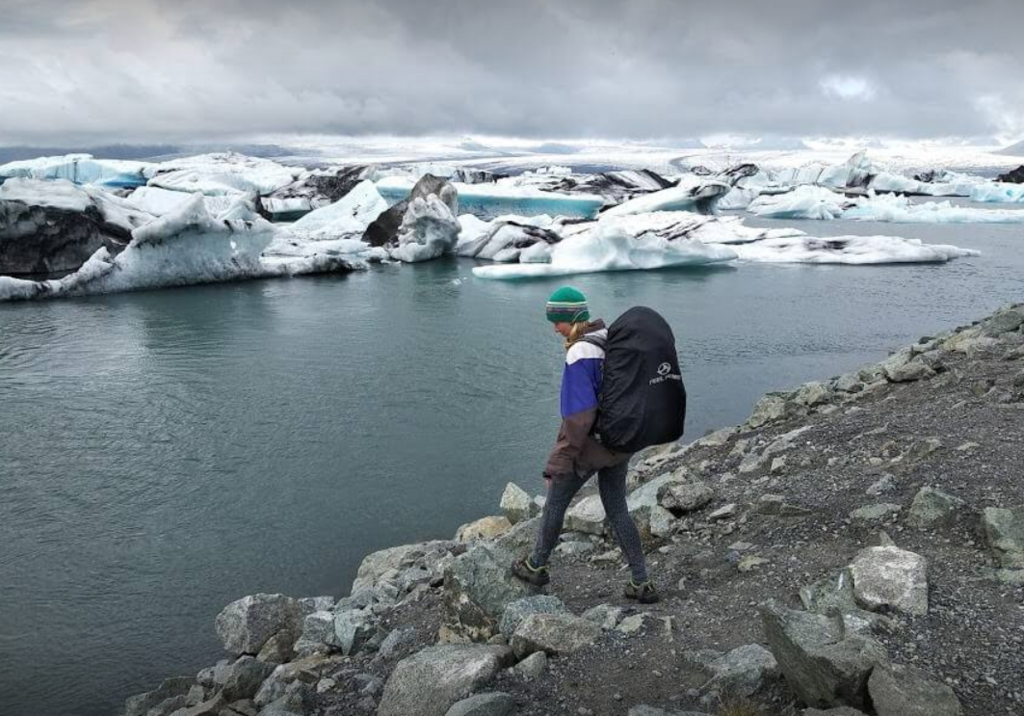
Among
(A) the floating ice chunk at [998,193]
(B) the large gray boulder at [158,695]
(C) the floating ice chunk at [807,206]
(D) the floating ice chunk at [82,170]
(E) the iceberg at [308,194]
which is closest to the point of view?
(B) the large gray boulder at [158,695]

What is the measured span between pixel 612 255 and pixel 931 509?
1597cm

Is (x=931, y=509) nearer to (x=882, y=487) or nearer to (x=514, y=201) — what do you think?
(x=882, y=487)

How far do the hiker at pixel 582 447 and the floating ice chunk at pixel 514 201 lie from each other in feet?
91.3

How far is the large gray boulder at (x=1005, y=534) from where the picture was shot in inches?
118

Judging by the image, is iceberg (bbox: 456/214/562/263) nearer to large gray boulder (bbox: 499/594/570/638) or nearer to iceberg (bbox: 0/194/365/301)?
iceberg (bbox: 0/194/365/301)

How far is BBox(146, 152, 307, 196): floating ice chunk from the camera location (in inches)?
1233

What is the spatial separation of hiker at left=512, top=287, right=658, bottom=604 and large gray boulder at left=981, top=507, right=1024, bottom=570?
1213mm

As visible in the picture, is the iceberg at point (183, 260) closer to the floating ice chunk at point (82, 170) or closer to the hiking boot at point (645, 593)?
the hiking boot at point (645, 593)

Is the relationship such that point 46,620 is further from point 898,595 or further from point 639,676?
point 898,595

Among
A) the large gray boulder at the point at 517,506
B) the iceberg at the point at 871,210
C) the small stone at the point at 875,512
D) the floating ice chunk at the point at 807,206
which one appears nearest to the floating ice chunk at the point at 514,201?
the floating ice chunk at the point at 807,206

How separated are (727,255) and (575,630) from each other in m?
18.0

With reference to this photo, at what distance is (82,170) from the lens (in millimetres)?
35812

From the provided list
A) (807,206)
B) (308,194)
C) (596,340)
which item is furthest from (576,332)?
(807,206)

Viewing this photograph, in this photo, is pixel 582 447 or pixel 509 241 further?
pixel 509 241
